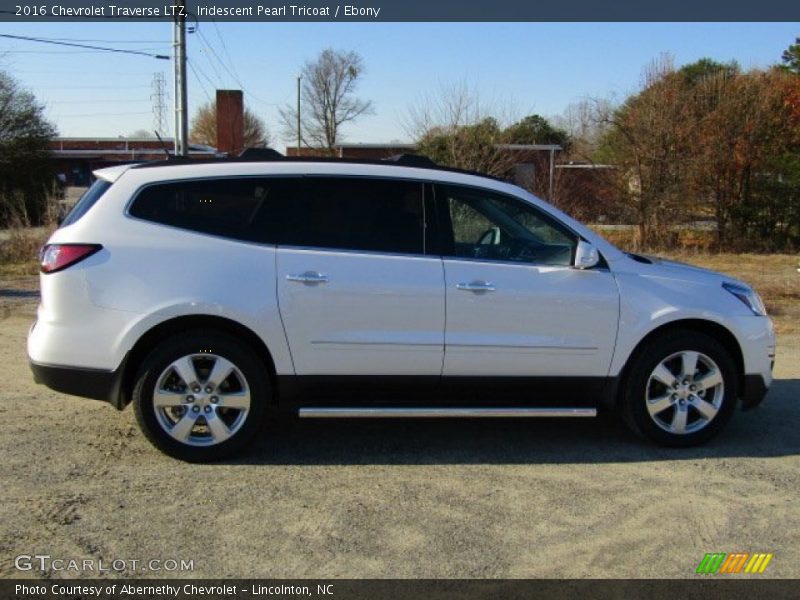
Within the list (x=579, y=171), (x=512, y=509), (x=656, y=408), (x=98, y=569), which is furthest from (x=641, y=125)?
(x=98, y=569)

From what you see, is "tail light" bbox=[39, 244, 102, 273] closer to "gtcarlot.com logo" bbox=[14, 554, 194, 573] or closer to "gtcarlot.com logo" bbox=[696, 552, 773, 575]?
"gtcarlot.com logo" bbox=[14, 554, 194, 573]

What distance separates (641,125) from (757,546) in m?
19.1

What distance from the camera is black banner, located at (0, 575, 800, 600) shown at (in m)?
3.38

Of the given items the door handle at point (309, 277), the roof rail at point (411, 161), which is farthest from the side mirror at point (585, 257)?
the door handle at point (309, 277)

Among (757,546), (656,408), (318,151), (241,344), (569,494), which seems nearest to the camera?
(757,546)

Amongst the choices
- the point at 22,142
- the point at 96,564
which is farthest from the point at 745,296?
the point at 22,142

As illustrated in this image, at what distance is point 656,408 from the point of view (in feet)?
17.4

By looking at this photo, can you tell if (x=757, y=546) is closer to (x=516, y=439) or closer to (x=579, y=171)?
(x=516, y=439)

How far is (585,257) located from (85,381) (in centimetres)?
326

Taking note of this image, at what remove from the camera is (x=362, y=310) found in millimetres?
4965

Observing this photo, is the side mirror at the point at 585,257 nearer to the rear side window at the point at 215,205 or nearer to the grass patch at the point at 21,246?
the rear side window at the point at 215,205

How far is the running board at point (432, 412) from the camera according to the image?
5.00 meters

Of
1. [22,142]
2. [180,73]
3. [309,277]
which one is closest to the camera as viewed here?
[309,277]

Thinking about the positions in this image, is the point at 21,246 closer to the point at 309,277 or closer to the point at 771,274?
the point at 309,277
